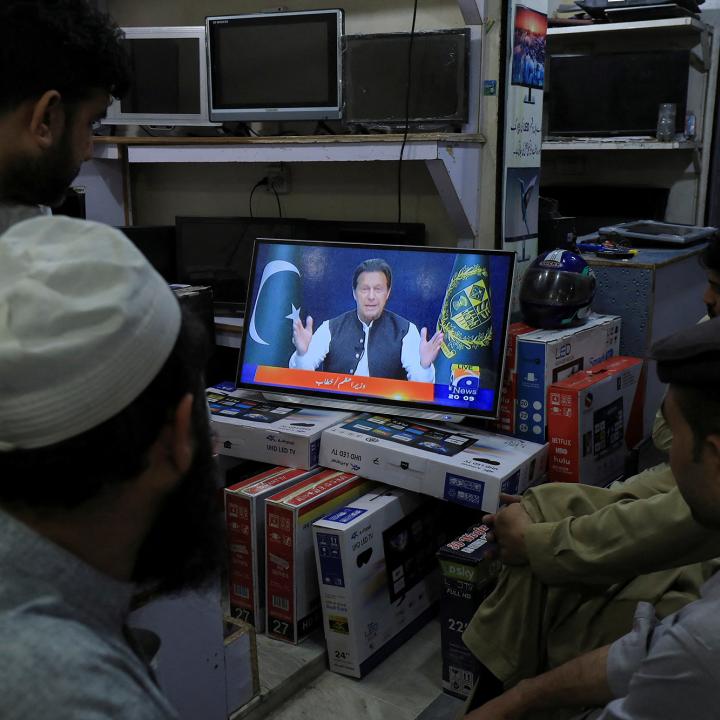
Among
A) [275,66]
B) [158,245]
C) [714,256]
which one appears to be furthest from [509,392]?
[158,245]

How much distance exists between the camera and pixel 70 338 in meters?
0.60

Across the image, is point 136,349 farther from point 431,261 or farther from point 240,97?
point 240,97

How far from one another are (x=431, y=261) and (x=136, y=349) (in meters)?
1.81

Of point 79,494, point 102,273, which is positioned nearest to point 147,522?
point 79,494

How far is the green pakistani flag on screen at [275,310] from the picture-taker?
2486 millimetres

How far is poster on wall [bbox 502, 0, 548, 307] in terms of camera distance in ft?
8.45

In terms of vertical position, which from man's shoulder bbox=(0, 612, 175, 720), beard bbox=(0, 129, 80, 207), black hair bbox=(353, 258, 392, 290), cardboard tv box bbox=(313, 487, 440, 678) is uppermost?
beard bbox=(0, 129, 80, 207)

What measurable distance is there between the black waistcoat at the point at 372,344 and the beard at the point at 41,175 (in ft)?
3.56

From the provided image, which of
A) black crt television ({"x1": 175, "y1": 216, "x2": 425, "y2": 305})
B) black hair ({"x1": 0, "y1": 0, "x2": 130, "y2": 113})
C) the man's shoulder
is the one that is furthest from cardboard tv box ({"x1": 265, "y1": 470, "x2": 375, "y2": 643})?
the man's shoulder

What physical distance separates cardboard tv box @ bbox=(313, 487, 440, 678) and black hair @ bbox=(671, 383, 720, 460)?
113 centimetres

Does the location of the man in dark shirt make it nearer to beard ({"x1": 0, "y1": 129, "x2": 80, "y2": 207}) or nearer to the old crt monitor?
beard ({"x1": 0, "y1": 129, "x2": 80, "y2": 207})

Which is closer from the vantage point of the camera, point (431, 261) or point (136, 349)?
point (136, 349)

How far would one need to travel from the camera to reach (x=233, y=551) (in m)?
2.23

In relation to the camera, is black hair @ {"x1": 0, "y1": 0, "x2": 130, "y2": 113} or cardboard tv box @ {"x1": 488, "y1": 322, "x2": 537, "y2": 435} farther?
cardboard tv box @ {"x1": 488, "y1": 322, "x2": 537, "y2": 435}
